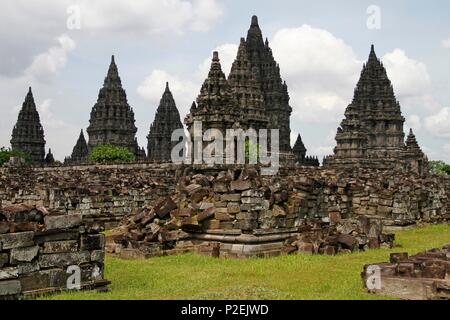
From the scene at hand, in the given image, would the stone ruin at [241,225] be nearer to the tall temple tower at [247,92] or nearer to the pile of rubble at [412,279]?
the pile of rubble at [412,279]

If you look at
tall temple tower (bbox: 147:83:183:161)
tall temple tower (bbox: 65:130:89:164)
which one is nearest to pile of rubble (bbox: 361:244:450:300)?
tall temple tower (bbox: 147:83:183:161)

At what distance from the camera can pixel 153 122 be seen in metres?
90.9

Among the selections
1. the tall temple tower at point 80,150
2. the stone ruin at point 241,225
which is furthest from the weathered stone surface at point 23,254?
the tall temple tower at point 80,150

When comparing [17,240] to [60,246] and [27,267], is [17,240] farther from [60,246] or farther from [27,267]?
[60,246]

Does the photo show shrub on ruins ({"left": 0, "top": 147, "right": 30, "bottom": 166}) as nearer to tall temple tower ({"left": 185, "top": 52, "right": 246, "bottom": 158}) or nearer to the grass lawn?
tall temple tower ({"left": 185, "top": 52, "right": 246, "bottom": 158})

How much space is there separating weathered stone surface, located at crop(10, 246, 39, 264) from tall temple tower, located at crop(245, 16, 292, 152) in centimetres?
7156

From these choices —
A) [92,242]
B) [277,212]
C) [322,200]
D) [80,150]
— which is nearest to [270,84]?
[80,150]

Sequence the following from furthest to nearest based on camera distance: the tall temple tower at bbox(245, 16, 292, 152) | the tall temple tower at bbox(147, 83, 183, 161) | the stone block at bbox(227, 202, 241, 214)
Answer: the tall temple tower at bbox(147, 83, 183, 161), the tall temple tower at bbox(245, 16, 292, 152), the stone block at bbox(227, 202, 241, 214)

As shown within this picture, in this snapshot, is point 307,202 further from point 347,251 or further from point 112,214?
point 112,214

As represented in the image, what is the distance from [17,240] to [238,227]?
262 inches

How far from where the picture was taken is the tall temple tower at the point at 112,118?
86.2 metres

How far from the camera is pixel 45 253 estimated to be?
845 cm

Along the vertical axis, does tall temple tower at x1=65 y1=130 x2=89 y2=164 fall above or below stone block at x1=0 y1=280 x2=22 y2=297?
above

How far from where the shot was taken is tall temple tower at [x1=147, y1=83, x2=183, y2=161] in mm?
88750
